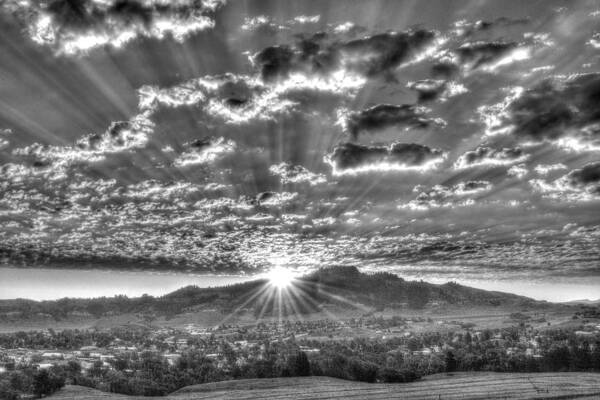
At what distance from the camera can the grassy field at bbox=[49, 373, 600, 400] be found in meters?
64.2

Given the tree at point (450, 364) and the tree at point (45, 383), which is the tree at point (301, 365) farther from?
the tree at point (45, 383)

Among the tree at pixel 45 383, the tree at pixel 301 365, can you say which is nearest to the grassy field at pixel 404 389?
the tree at pixel 45 383

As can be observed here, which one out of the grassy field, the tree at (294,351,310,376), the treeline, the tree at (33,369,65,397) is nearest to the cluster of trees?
the tree at (33,369,65,397)

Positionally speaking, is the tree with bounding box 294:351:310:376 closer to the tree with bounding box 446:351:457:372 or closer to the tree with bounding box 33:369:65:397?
the tree with bounding box 446:351:457:372

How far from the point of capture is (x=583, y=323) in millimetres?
175625

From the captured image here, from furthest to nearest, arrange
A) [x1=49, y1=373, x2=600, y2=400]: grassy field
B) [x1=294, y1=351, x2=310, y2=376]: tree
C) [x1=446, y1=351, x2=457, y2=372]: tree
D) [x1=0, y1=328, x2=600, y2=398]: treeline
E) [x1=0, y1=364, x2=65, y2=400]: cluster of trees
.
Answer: [x1=446, y1=351, x2=457, y2=372]: tree < [x1=294, y1=351, x2=310, y2=376]: tree < [x1=0, y1=328, x2=600, y2=398]: treeline < [x1=49, y1=373, x2=600, y2=400]: grassy field < [x1=0, y1=364, x2=65, y2=400]: cluster of trees

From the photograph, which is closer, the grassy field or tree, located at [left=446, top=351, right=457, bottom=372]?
the grassy field

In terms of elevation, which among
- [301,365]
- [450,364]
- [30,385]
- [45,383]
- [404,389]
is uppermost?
[45,383]

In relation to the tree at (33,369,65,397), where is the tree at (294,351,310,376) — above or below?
below

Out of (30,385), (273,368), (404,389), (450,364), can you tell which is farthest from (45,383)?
(450,364)

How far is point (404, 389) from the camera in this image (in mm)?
70438

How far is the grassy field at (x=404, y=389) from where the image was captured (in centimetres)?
6419

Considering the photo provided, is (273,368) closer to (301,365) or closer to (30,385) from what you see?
(301,365)

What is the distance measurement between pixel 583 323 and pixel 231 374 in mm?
160945
